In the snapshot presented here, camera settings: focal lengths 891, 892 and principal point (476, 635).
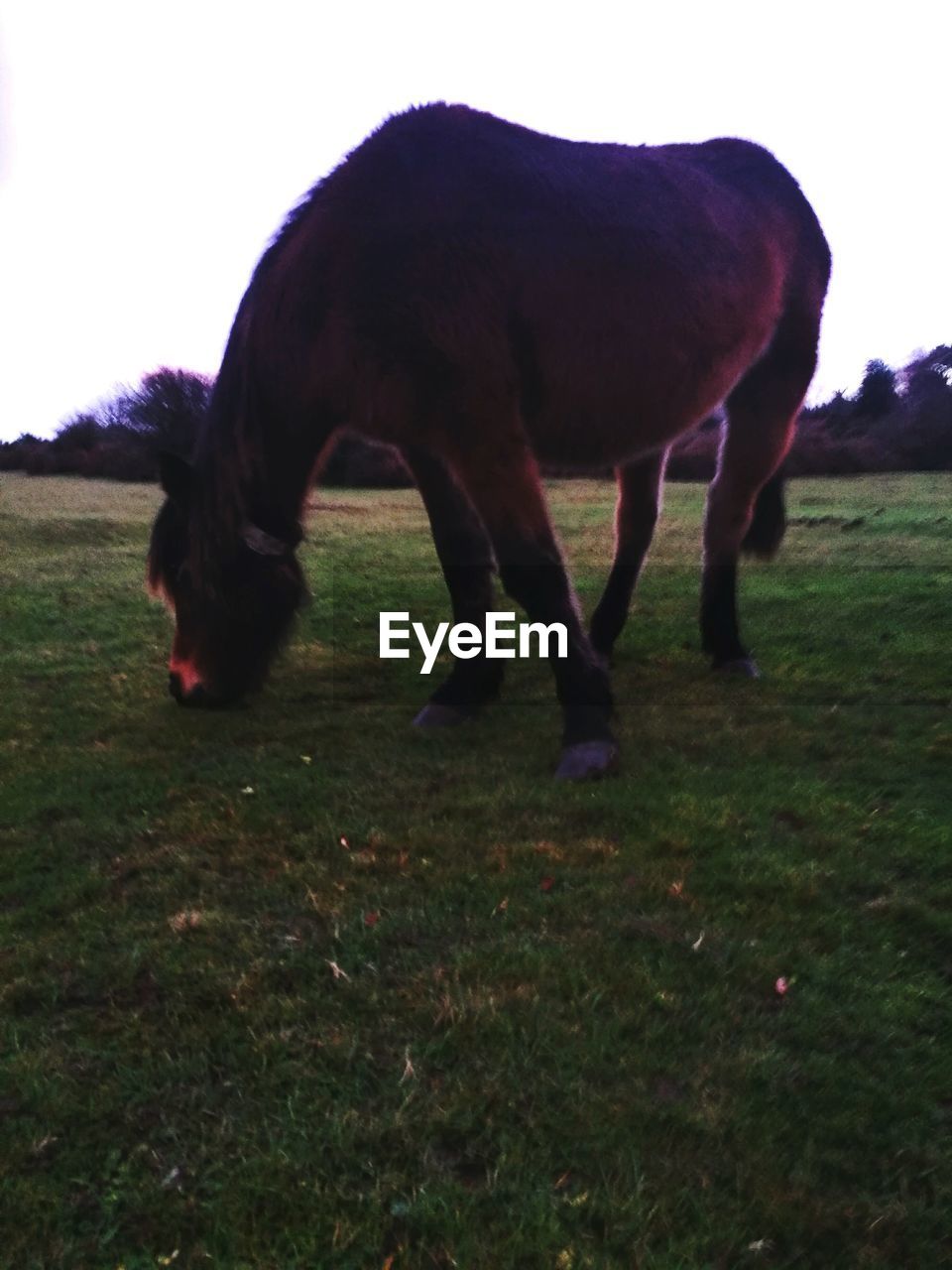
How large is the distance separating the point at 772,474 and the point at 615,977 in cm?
390

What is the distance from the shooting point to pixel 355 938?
2.17 meters

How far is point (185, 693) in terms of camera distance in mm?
3984

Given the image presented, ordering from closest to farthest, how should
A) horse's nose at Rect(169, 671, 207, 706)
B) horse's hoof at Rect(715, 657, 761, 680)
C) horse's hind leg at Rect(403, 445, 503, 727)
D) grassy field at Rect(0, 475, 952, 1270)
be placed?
grassy field at Rect(0, 475, 952, 1270) < horse's nose at Rect(169, 671, 207, 706) < horse's hind leg at Rect(403, 445, 503, 727) < horse's hoof at Rect(715, 657, 761, 680)

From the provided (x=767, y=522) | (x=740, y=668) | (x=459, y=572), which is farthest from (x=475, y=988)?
(x=767, y=522)

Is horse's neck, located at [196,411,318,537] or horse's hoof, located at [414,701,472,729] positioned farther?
horse's hoof, located at [414,701,472,729]

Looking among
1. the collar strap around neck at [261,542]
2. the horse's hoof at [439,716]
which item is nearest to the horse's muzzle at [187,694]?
the collar strap around neck at [261,542]

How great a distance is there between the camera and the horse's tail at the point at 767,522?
213 inches

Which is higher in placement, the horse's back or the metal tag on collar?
the horse's back

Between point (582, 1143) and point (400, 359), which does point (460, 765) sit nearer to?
point (400, 359)

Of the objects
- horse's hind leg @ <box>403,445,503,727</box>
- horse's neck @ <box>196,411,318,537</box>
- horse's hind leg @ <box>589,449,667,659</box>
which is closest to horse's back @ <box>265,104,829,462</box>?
horse's neck @ <box>196,411,318,537</box>

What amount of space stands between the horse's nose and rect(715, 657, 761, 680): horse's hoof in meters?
2.72

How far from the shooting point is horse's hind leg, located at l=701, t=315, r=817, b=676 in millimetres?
4863

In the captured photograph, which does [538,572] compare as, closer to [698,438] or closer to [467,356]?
[467,356]

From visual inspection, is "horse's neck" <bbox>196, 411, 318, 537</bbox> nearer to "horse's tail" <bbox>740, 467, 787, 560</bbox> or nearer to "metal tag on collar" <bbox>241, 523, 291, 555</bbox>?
"metal tag on collar" <bbox>241, 523, 291, 555</bbox>
